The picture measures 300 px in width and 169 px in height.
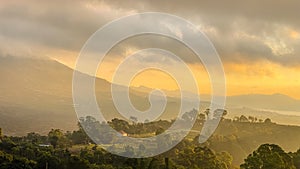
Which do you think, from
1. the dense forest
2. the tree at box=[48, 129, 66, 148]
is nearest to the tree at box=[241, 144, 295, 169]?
the dense forest

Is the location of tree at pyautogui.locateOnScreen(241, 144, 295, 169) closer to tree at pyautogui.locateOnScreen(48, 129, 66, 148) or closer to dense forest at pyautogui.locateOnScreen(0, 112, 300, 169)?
dense forest at pyautogui.locateOnScreen(0, 112, 300, 169)

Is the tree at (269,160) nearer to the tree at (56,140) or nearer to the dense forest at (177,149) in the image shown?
the dense forest at (177,149)

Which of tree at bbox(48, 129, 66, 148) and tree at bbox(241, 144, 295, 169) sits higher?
tree at bbox(48, 129, 66, 148)

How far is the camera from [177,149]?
4819 centimetres

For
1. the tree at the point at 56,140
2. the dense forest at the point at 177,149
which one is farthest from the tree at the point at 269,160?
the tree at the point at 56,140

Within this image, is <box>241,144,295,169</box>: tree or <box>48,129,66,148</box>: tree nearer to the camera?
<box>241,144,295,169</box>: tree

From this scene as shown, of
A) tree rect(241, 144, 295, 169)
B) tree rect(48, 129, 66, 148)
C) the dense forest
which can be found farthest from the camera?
tree rect(48, 129, 66, 148)

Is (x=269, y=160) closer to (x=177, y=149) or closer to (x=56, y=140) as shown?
(x=177, y=149)

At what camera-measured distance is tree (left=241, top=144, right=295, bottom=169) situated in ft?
78.9

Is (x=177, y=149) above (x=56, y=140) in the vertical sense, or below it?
below

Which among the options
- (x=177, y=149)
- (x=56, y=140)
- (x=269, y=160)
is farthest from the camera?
(x=56, y=140)

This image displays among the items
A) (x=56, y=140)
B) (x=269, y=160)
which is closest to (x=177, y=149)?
(x=56, y=140)

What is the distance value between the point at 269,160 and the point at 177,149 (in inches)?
964

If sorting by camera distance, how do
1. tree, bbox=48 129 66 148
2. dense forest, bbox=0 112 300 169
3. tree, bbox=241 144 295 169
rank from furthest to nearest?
tree, bbox=48 129 66 148, dense forest, bbox=0 112 300 169, tree, bbox=241 144 295 169
